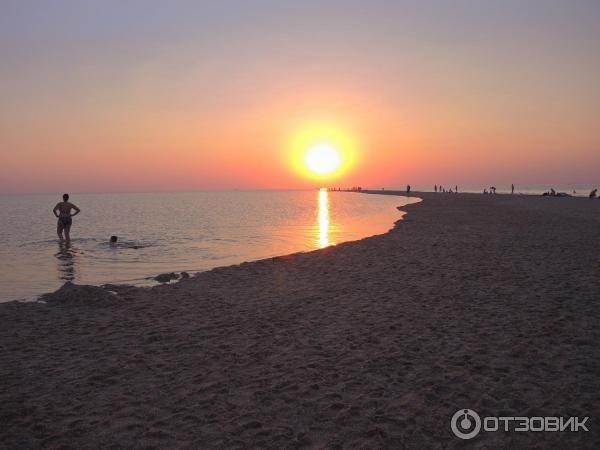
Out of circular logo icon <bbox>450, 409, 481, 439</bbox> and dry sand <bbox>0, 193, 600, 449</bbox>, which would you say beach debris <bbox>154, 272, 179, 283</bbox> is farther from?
circular logo icon <bbox>450, 409, 481, 439</bbox>

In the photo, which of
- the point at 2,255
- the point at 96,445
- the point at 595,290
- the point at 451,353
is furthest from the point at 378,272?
the point at 2,255

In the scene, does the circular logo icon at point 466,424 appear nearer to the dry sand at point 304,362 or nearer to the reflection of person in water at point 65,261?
the dry sand at point 304,362

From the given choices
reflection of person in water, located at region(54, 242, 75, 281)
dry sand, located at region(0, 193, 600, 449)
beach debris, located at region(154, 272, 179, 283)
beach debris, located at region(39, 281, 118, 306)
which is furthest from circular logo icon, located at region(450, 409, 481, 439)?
reflection of person in water, located at region(54, 242, 75, 281)

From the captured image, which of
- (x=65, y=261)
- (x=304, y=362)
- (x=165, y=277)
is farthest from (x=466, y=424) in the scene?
(x=65, y=261)

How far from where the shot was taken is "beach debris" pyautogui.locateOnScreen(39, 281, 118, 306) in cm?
1081

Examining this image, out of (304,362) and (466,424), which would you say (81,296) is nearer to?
(304,362)

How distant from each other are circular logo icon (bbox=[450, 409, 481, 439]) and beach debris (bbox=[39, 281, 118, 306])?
909cm

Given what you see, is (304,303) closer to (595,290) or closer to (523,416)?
(523,416)

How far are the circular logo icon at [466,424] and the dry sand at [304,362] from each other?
0.31 feet

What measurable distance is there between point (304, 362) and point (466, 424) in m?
2.72

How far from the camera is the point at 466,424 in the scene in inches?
197

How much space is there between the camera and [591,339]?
294 inches

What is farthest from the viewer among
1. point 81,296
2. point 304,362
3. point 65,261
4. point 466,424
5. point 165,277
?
point 65,261

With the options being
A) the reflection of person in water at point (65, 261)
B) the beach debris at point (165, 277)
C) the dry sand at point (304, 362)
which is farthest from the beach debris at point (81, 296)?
the reflection of person in water at point (65, 261)
